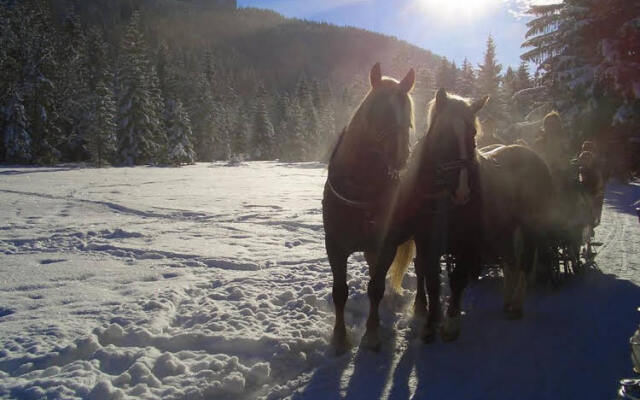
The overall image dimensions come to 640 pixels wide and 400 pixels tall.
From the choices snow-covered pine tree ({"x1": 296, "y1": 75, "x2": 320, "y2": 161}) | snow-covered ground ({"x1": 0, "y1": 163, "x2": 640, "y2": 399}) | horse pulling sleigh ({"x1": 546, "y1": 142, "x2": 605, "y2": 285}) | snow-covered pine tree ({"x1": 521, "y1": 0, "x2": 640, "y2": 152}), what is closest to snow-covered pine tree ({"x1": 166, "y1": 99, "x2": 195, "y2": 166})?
snow-covered pine tree ({"x1": 296, "y1": 75, "x2": 320, "y2": 161})

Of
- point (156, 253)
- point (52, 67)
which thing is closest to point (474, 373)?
point (156, 253)

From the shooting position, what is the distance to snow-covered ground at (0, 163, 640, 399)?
10.1 ft

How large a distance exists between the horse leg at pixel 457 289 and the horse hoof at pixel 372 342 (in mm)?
727

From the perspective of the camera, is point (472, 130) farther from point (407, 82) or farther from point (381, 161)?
point (381, 161)

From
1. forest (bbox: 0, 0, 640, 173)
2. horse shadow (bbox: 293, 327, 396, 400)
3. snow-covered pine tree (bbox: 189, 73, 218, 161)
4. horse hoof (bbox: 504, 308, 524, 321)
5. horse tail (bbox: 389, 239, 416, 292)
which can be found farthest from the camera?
snow-covered pine tree (bbox: 189, 73, 218, 161)

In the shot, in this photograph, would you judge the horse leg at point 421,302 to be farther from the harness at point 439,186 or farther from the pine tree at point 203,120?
the pine tree at point 203,120

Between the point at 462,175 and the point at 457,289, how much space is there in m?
1.36

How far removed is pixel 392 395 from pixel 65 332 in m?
3.04

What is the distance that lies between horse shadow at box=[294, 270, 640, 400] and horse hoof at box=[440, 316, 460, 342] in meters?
0.07

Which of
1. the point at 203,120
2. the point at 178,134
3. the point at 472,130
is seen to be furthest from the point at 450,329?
the point at 203,120

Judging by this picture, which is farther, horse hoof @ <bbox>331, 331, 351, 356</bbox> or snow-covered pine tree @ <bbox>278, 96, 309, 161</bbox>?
snow-covered pine tree @ <bbox>278, 96, 309, 161</bbox>

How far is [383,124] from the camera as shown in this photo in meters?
3.18

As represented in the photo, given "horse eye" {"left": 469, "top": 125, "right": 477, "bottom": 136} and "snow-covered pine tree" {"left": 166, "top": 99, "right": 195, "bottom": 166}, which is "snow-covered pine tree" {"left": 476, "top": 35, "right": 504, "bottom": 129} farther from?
"horse eye" {"left": 469, "top": 125, "right": 477, "bottom": 136}

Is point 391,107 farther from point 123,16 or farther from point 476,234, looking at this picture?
point 123,16
